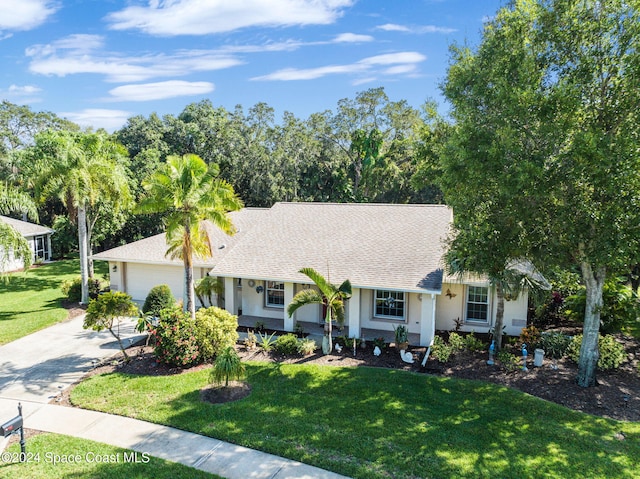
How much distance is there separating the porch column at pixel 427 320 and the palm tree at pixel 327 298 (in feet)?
9.38

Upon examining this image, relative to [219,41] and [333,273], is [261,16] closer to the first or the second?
[219,41]

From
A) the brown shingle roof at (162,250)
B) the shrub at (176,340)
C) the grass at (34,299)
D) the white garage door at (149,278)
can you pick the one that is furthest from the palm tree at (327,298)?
the grass at (34,299)

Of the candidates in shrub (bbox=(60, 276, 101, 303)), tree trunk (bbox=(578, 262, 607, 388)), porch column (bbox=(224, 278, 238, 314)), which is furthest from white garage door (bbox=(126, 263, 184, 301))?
tree trunk (bbox=(578, 262, 607, 388))

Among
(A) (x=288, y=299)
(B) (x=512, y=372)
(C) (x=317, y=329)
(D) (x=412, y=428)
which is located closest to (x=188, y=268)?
(A) (x=288, y=299)

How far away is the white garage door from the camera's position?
2064 centimetres

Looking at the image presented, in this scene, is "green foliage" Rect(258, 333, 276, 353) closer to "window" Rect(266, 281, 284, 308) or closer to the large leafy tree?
"window" Rect(266, 281, 284, 308)

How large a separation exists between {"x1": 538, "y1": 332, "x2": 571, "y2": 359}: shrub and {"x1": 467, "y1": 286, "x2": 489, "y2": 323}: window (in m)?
2.61

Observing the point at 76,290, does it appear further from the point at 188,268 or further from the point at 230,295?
the point at 188,268

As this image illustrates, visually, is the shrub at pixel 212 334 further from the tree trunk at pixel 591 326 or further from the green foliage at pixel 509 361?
the tree trunk at pixel 591 326

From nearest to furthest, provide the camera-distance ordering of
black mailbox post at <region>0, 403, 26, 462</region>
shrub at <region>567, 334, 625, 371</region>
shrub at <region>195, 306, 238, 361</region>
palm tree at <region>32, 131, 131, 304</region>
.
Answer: black mailbox post at <region>0, 403, 26, 462</region>, shrub at <region>567, 334, 625, 371</region>, shrub at <region>195, 306, 238, 361</region>, palm tree at <region>32, 131, 131, 304</region>

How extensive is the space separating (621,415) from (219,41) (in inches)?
785

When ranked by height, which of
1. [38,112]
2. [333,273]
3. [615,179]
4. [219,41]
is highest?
[38,112]

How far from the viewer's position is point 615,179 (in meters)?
9.54

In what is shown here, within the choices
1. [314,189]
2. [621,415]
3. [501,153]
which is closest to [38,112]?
[314,189]
